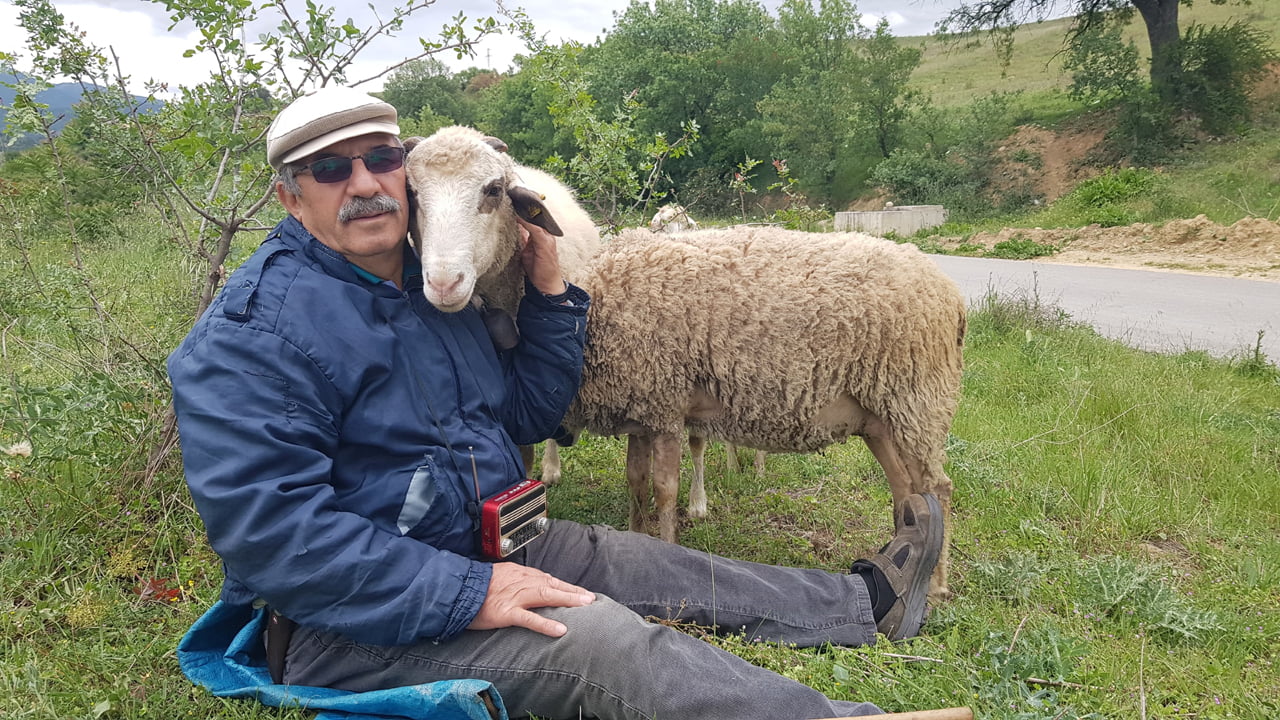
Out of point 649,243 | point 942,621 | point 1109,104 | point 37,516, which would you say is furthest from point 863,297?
point 1109,104

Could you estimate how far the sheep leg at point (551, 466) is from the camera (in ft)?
14.7

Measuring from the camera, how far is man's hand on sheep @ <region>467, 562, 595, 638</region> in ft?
6.46

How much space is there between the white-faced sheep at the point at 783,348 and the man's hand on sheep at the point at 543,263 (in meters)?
0.49

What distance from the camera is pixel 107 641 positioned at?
2.53 meters

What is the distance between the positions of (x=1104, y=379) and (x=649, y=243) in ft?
13.9

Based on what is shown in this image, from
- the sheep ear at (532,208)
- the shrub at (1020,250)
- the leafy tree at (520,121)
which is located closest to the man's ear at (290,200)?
the sheep ear at (532,208)

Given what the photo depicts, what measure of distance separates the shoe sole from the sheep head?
1.84 m

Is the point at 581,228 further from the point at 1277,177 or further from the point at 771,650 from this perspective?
the point at 1277,177

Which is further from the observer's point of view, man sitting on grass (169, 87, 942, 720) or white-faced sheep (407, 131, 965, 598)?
white-faced sheep (407, 131, 965, 598)

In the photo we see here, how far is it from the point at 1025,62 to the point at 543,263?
44718 mm

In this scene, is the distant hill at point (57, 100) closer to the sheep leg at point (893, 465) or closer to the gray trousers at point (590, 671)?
the gray trousers at point (590, 671)

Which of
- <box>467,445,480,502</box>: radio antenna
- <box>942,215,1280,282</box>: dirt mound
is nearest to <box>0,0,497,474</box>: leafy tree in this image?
<box>467,445,480,502</box>: radio antenna

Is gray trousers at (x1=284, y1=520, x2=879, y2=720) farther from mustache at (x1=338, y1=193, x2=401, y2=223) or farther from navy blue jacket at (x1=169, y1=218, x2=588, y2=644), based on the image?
mustache at (x1=338, y1=193, x2=401, y2=223)

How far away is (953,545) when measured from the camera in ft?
11.7
